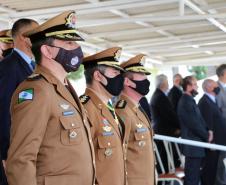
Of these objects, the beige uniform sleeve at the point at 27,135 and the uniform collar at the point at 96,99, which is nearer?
the beige uniform sleeve at the point at 27,135

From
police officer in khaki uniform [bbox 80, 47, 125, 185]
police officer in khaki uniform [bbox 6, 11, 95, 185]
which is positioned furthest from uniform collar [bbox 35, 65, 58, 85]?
police officer in khaki uniform [bbox 80, 47, 125, 185]

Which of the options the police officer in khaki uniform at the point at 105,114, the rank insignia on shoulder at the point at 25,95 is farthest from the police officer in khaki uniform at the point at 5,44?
the rank insignia on shoulder at the point at 25,95

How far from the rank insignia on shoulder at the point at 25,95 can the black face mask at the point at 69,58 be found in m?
0.26

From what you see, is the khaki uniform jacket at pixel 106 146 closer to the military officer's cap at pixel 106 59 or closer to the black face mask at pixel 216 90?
the military officer's cap at pixel 106 59

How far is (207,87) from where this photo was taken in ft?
23.4

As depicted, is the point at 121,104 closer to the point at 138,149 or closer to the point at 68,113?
the point at 138,149

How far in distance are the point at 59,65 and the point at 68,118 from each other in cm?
32

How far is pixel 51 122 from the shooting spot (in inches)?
102

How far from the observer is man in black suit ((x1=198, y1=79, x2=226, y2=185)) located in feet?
23.3

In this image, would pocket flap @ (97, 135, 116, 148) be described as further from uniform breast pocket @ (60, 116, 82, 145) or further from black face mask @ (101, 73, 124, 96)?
uniform breast pocket @ (60, 116, 82, 145)

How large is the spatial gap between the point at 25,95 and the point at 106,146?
0.93 metres

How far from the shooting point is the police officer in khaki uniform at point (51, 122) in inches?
97.2

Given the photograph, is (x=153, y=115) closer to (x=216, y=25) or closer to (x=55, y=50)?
(x=216, y=25)

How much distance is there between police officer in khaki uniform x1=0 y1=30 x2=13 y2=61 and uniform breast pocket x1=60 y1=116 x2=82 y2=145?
147cm
